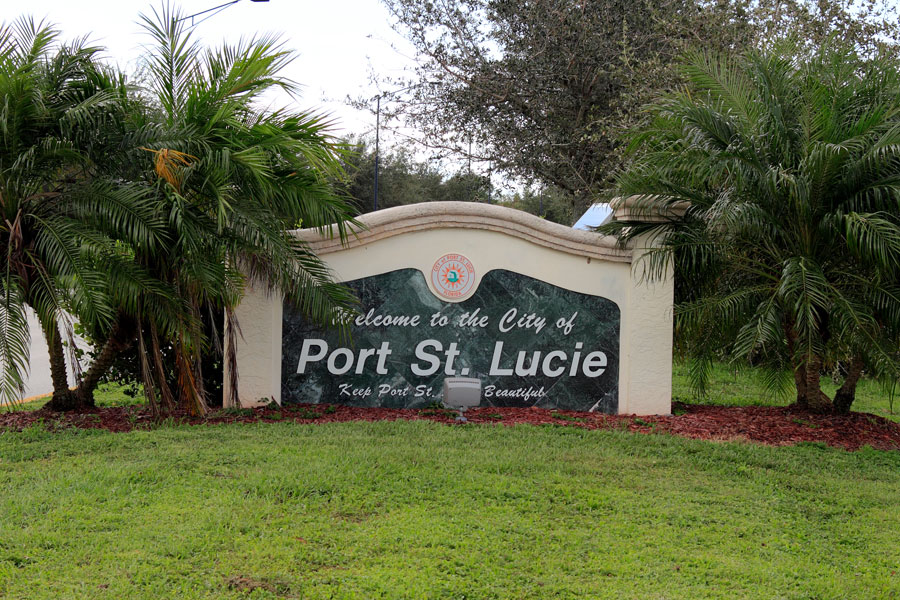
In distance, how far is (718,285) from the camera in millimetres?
9664

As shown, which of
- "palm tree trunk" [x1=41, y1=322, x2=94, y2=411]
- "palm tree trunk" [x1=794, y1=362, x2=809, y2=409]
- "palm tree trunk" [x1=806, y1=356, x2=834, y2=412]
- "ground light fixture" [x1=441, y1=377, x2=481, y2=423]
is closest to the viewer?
"ground light fixture" [x1=441, y1=377, x2=481, y2=423]

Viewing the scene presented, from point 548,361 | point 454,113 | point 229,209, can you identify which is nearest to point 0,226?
point 229,209

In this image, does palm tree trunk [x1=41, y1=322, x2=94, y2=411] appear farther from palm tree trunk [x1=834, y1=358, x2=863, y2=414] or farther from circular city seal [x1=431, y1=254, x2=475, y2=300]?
palm tree trunk [x1=834, y1=358, x2=863, y2=414]

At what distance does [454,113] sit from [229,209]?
39.2ft

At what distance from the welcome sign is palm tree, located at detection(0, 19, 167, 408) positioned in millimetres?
1804

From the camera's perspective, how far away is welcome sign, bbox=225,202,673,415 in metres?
9.35

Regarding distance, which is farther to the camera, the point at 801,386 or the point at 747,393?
the point at 747,393

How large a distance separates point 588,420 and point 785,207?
3.17m

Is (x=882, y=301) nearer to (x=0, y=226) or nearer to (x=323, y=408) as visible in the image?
(x=323, y=408)

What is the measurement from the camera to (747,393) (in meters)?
13.6

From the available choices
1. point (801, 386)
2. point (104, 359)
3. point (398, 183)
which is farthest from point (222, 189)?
point (398, 183)

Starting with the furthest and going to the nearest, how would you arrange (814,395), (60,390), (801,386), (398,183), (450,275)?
(398,183) < (801,386) < (814,395) < (450,275) < (60,390)

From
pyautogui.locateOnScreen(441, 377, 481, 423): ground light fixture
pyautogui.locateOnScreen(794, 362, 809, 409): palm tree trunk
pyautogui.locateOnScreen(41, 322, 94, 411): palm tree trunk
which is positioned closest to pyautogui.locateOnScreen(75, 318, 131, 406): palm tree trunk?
pyautogui.locateOnScreen(41, 322, 94, 411): palm tree trunk

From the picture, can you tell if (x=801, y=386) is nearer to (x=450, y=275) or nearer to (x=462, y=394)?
(x=462, y=394)
